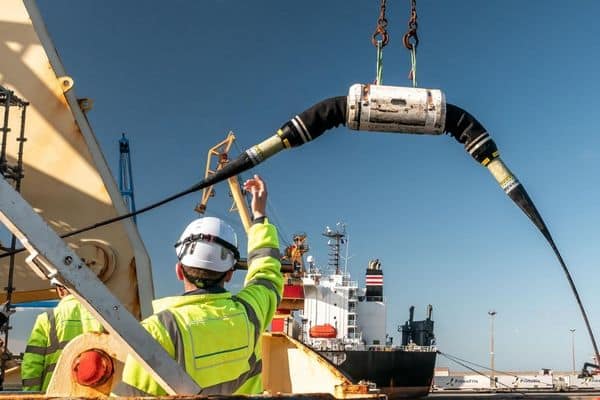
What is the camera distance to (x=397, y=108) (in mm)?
3184

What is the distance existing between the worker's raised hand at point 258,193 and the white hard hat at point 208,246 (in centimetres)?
51

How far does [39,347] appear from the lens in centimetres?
314

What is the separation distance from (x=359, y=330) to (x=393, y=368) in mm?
4689

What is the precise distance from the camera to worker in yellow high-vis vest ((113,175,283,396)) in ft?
6.00

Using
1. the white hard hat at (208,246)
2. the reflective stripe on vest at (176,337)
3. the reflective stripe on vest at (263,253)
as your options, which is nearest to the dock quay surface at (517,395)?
the reflective stripe on vest at (263,253)

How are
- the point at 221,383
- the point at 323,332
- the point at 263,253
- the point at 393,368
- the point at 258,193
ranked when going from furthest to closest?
the point at 323,332
the point at 393,368
the point at 258,193
the point at 263,253
the point at 221,383

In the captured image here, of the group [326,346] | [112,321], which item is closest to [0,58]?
[112,321]

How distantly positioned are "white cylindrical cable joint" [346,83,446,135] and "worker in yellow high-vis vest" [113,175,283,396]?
1.18 metres

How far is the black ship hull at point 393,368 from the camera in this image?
103 feet

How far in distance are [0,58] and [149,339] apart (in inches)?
156

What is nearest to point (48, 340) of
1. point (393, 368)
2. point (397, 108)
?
point (397, 108)

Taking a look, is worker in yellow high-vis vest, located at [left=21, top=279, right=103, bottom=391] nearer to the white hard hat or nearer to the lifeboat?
the white hard hat

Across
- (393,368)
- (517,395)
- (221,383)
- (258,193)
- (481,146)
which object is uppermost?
(481,146)

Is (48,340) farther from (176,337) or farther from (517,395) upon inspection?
(517,395)
